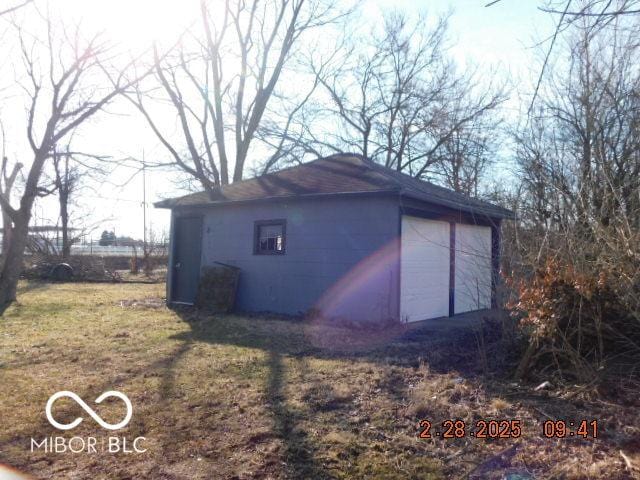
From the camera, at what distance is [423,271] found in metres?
10.8

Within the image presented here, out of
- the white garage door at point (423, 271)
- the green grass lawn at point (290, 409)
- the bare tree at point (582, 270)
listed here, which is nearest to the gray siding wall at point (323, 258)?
the white garage door at point (423, 271)

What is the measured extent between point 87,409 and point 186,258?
349 inches

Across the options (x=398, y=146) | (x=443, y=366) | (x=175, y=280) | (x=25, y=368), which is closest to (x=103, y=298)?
(x=175, y=280)

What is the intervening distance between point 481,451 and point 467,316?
8.18 meters

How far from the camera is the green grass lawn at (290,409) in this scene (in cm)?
352

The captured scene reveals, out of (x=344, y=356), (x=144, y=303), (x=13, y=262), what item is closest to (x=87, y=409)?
(x=344, y=356)

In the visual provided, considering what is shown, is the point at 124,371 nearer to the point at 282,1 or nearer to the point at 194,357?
the point at 194,357

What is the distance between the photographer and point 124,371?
20.2 ft

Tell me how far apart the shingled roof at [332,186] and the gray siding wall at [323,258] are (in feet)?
0.82

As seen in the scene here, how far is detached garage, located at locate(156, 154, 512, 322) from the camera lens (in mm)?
9875

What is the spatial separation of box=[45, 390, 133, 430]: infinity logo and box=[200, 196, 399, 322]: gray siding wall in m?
5.53
